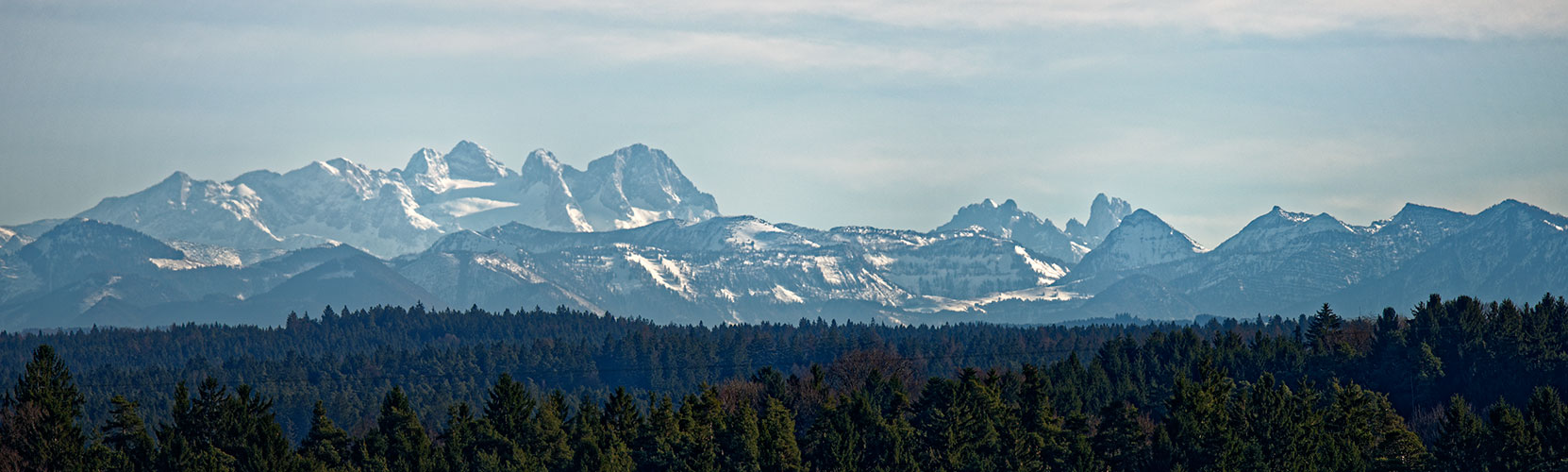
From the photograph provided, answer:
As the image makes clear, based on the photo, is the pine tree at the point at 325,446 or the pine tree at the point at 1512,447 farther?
the pine tree at the point at 325,446

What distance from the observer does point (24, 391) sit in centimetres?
15400

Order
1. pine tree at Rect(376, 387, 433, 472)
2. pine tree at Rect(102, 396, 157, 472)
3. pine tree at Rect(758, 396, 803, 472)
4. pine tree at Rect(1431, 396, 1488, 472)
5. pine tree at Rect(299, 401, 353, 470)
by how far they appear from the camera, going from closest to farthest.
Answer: pine tree at Rect(1431, 396, 1488, 472) → pine tree at Rect(102, 396, 157, 472) → pine tree at Rect(758, 396, 803, 472) → pine tree at Rect(376, 387, 433, 472) → pine tree at Rect(299, 401, 353, 470)

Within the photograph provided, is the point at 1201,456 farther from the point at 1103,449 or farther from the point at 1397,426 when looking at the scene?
the point at 1397,426

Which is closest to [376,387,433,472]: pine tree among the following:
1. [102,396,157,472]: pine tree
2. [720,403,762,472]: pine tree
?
[102,396,157,472]: pine tree

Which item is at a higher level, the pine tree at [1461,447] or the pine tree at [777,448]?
the pine tree at [1461,447]

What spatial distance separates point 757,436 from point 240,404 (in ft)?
144

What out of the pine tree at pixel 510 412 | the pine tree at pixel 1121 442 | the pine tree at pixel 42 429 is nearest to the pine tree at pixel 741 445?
the pine tree at pixel 510 412

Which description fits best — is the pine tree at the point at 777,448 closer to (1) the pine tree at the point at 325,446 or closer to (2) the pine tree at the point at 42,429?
(1) the pine tree at the point at 325,446

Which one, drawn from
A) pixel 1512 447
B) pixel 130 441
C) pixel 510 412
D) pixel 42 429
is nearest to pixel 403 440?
pixel 510 412

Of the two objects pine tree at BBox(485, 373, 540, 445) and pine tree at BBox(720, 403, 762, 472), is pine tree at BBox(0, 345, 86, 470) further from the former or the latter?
pine tree at BBox(720, 403, 762, 472)

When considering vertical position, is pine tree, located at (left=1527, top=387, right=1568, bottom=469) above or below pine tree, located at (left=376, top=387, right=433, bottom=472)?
above

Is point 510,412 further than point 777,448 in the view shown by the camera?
Yes

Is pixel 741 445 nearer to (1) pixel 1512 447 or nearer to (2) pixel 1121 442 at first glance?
(2) pixel 1121 442

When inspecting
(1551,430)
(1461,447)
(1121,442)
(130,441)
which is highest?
(1551,430)
